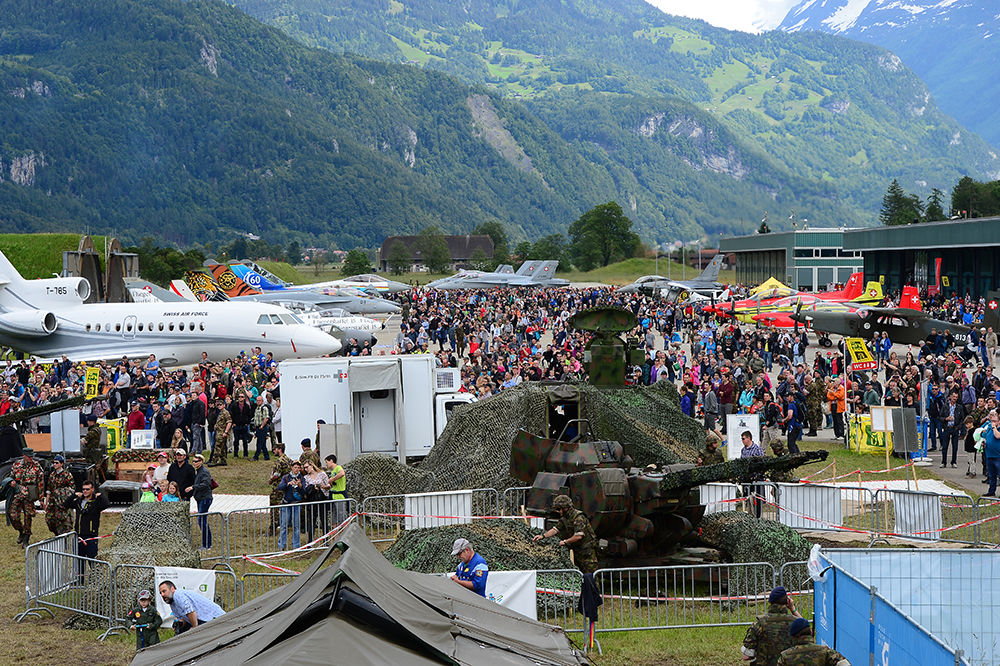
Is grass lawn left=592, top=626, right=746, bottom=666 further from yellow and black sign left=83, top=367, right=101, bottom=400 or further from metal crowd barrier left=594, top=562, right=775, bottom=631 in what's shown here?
yellow and black sign left=83, top=367, right=101, bottom=400

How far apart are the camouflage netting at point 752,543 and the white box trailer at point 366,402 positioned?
319 inches

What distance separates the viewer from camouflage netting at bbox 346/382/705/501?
1648 cm

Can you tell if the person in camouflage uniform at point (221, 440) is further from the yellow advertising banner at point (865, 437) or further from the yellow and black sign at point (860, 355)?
the yellow and black sign at point (860, 355)

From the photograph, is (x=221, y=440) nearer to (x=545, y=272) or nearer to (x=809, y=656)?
(x=809, y=656)

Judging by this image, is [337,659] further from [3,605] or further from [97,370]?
[97,370]

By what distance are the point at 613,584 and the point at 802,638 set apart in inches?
202

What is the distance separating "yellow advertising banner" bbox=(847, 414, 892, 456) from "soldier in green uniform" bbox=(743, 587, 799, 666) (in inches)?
576

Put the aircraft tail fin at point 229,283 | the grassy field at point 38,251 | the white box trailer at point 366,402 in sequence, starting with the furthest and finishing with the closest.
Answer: the grassy field at point 38,251
the aircraft tail fin at point 229,283
the white box trailer at point 366,402

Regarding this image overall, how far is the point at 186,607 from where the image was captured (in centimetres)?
1021

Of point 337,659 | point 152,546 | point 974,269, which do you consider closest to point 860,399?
point 152,546

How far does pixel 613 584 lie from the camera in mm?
13062

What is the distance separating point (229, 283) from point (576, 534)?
194 ft

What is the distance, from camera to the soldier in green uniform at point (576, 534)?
11.6 m

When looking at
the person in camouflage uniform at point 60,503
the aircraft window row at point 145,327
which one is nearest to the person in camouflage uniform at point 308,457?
the person in camouflage uniform at point 60,503
